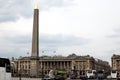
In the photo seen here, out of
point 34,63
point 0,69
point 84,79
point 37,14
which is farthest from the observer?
point 34,63

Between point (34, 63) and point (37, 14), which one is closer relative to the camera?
point (37, 14)

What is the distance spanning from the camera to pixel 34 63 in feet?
275

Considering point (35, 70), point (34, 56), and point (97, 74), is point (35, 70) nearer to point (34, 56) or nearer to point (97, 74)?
point (34, 56)

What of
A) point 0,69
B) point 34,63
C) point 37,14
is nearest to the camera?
point 0,69

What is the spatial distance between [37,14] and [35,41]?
591 cm

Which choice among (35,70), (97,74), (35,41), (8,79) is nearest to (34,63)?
(35,70)

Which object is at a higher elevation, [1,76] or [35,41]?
[35,41]

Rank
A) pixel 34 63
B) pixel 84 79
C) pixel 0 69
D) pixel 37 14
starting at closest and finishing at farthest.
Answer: pixel 0 69
pixel 84 79
pixel 37 14
pixel 34 63

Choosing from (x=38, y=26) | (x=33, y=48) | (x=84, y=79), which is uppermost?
(x=38, y=26)

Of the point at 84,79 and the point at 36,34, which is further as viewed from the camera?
the point at 36,34

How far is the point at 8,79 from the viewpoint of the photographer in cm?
3547

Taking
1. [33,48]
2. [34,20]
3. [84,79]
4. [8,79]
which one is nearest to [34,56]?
[33,48]

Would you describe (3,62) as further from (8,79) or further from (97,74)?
(97,74)

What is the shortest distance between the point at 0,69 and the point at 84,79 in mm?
38220
